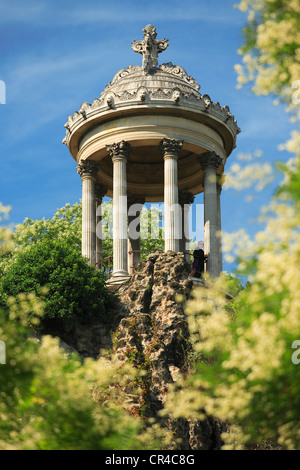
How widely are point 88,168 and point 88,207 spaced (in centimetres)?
236

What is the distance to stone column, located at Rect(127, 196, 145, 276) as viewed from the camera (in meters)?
49.5

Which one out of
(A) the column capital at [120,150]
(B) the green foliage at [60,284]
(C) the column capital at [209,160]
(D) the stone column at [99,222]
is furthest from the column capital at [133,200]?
Result: (B) the green foliage at [60,284]

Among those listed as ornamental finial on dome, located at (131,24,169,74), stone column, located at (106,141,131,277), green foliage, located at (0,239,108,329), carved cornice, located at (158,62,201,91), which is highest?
ornamental finial on dome, located at (131,24,169,74)

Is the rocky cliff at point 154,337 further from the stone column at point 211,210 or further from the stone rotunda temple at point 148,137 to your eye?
the stone column at point 211,210

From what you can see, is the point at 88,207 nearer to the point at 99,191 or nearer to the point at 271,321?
the point at 99,191

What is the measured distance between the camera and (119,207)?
41875 mm

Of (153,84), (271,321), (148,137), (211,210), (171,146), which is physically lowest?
(271,321)

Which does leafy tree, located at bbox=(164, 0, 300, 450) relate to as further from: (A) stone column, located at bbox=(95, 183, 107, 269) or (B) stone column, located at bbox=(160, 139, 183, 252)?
(A) stone column, located at bbox=(95, 183, 107, 269)

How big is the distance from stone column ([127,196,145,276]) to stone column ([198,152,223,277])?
23.5 ft

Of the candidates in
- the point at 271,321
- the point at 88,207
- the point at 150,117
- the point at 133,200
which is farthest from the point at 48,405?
the point at 133,200

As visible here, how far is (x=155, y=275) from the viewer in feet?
107

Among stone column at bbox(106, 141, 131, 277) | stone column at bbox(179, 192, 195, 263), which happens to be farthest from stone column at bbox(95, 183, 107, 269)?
stone column at bbox(179, 192, 195, 263)
